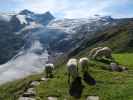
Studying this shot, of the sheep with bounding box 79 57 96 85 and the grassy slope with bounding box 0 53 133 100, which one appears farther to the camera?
the sheep with bounding box 79 57 96 85

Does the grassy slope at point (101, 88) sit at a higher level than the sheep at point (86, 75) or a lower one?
lower

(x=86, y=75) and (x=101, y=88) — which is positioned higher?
(x=86, y=75)

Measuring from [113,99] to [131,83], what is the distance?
565 centimetres

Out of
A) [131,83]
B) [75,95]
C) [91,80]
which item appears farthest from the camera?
[91,80]

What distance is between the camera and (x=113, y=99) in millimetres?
31844

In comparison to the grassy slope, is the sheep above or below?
above

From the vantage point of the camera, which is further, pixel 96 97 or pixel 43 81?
pixel 43 81

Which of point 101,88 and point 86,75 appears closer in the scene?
point 101,88

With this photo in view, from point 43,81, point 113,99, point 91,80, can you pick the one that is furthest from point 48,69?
point 113,99

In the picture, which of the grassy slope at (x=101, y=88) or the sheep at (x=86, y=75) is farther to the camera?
the sheep at (x=86, y=75)

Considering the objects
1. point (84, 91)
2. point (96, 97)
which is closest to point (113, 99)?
point (96, 97)

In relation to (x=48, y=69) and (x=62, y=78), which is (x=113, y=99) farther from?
(x=48, y=69)

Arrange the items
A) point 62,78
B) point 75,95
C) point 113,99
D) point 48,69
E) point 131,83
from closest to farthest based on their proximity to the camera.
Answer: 1. point 113,99
2. point 75,95
3. point 131,83
4. point 62,78
5. point 48,69

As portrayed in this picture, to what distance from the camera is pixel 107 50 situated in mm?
63500
